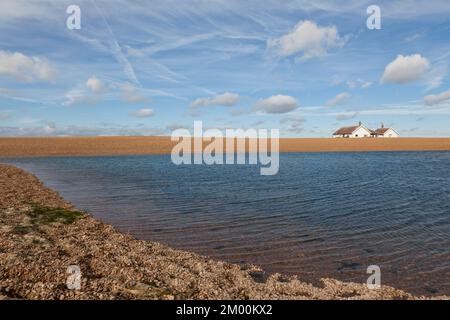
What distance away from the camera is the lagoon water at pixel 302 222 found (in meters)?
11.6

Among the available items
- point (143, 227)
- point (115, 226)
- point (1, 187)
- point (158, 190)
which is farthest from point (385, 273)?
point (1, 187)

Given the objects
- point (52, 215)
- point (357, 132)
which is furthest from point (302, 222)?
point (357, 132)

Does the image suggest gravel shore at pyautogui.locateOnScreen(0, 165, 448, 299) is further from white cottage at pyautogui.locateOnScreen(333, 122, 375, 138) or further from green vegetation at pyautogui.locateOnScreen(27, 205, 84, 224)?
white cottage at pyautogui.locateOnScreen(333, 122, 375, 138)

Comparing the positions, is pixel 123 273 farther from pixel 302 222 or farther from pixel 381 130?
pixel 381 130

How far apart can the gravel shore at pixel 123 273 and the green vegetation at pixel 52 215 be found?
1.64 m

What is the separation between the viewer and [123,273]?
9.95m

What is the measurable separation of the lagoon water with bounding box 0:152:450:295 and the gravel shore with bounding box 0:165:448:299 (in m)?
1.04

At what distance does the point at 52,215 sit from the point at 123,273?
9.88m

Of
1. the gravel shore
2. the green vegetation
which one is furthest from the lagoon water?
the green vegetation

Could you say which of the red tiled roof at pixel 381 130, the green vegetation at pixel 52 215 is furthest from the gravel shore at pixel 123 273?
the red tiled roof at pixel 381 130

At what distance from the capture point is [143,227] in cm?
1641

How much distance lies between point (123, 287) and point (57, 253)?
13.1ft

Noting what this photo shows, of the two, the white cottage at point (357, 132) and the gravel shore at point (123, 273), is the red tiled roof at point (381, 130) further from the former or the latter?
the gravel shore at point (123, 273)
